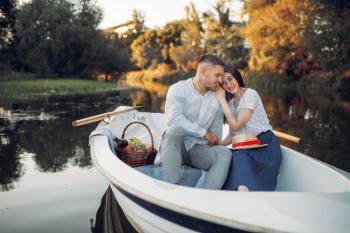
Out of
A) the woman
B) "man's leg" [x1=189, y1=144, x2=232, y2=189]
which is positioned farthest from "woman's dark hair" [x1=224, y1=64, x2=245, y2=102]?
"man's leg" [x1=189, y1=144, x2=232, y2=189]

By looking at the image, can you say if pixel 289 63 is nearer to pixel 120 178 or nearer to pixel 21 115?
pixel 21 115

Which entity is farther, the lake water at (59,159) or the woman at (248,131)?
the lake water at (59,159)

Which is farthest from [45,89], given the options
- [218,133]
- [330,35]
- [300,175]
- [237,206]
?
[237,206]

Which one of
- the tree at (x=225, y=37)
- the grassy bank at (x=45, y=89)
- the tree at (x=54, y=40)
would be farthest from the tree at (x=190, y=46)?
the grassy bank at (x=45, y=89)

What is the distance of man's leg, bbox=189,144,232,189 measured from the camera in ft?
10.4

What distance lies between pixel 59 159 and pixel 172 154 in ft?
12.8

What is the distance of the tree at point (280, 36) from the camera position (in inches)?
964

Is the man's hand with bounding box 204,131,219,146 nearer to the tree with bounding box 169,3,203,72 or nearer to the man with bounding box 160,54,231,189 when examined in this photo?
the man with bounding box 160,54,231,189

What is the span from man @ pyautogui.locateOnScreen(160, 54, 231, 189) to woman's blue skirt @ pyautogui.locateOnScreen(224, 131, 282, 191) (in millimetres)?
101

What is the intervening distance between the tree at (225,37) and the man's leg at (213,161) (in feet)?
88.2

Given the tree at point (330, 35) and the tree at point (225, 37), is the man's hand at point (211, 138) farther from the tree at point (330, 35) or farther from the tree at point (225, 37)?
the tree at point (225, 37)

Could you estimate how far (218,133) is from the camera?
3.79m

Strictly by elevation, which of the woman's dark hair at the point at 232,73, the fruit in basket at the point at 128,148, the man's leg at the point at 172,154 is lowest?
the fruit in basket at the point at 128,148

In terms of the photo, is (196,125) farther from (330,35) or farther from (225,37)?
(225,37)
